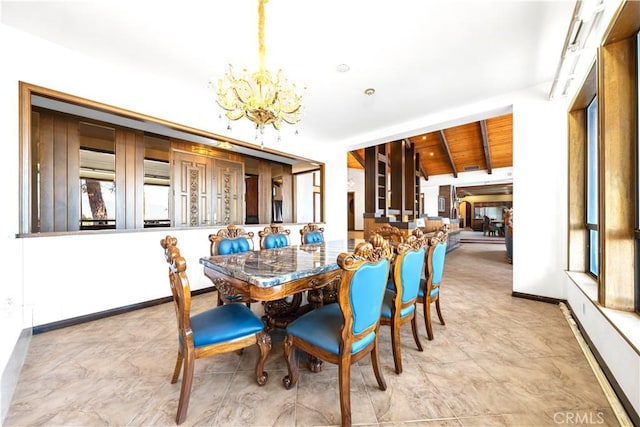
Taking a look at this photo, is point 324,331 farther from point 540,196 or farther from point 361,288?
point 540,196

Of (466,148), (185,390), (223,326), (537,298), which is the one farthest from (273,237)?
(466,148)

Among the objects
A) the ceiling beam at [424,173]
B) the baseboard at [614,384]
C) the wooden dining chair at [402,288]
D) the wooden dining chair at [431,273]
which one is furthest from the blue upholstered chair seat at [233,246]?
the ceiling beam at [424,173]

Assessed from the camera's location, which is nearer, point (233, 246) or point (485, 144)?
point (233, 246)

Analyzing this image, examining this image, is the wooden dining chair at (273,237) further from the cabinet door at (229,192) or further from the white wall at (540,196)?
the white wall at (540,196)

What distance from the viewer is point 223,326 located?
57.7 inches

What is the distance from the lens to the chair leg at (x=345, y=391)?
1210 mm

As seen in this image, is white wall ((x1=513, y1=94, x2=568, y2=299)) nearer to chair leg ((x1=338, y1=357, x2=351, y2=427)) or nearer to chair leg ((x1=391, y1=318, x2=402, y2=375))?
chair leg ((x1=391, y1=318, x2=402, y2=375))

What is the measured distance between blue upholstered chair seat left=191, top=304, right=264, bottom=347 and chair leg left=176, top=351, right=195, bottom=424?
0.27ft

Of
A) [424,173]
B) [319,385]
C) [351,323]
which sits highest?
[424,173]

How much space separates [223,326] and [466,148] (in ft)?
30.8

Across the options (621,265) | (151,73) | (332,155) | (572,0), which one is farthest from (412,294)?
(332,155)

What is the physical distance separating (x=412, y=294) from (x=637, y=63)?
2.30 m

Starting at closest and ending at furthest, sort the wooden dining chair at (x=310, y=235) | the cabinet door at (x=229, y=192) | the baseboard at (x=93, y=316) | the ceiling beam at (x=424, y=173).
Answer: the baseboard at (x=93, y=316)
the wooden dining chair at (x=310, y=235)
the cabinet door at (x=229, y=192)
the ceiling beam at (x=424, y=173)

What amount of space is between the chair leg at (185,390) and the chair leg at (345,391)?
32.1 inches
